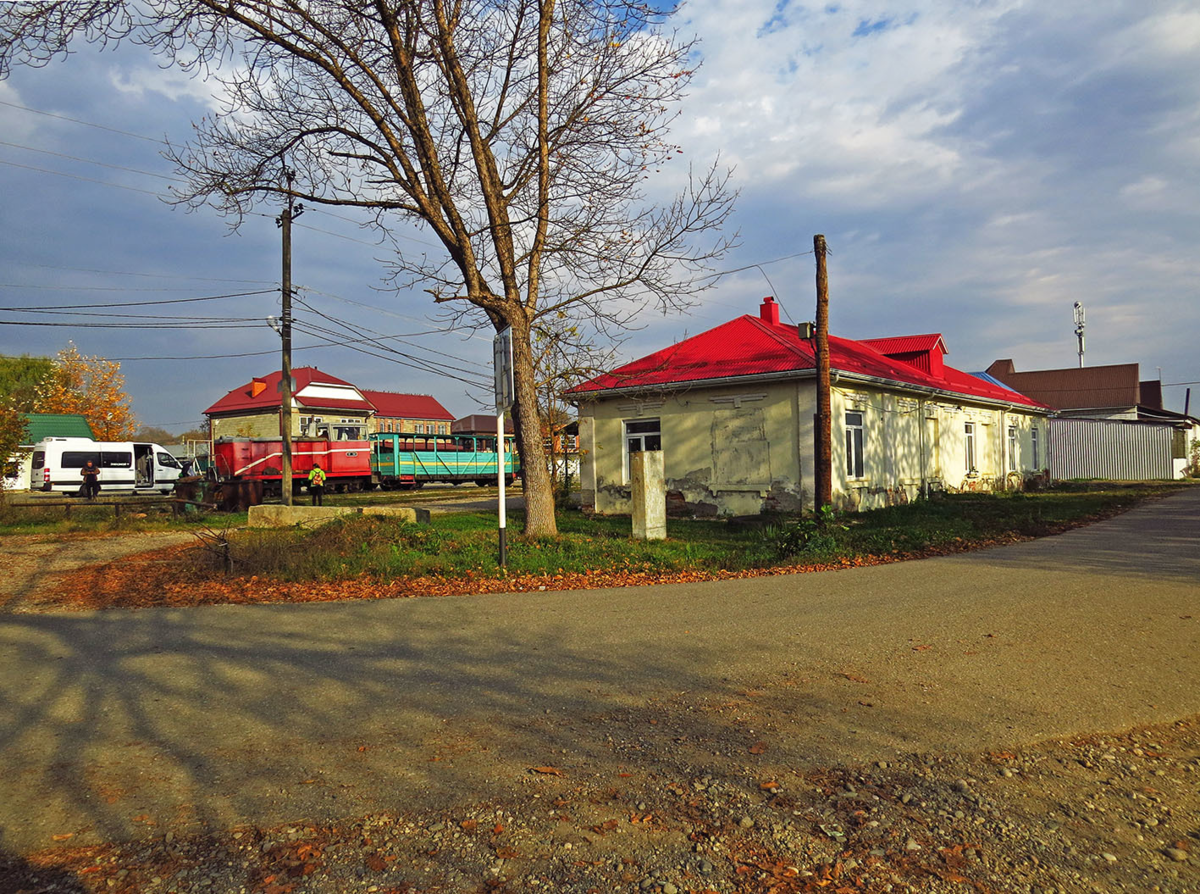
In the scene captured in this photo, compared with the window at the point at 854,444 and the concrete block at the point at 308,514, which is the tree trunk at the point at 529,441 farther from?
the window at the point at 854,444

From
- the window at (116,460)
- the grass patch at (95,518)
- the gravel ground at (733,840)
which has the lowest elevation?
the gravel ground at (733,840)

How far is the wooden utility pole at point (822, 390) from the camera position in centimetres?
1512

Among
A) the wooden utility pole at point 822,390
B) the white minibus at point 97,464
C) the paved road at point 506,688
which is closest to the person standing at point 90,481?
the white minibus at point 97,464

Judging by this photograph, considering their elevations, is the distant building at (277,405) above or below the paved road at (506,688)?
above

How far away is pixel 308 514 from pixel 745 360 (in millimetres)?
10995

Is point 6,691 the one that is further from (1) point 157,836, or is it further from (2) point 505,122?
(2) point 505,122

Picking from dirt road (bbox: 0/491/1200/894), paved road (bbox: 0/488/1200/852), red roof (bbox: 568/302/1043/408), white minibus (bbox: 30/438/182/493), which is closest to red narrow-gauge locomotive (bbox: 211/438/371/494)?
white minibus (bbox: 30/438/182/493)

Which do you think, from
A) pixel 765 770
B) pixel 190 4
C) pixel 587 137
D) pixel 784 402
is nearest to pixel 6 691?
pixel 765 770

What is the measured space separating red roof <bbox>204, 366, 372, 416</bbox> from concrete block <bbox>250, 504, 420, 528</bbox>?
40.3 metres

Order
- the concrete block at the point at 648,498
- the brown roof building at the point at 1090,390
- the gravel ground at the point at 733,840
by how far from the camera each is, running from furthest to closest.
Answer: the brown roof building at the point at 1090,390
the concrete block at the point at 648,498
the gravel ground at the point at 733,840

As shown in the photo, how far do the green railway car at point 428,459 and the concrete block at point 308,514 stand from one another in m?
19.8

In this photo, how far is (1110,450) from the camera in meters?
42.0

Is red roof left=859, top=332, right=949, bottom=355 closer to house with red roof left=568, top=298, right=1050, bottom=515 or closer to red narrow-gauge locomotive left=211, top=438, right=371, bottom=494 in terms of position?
house with red roof left=568, top=298, right=1050, bottom=515

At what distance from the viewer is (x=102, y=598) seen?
9.58 metres
